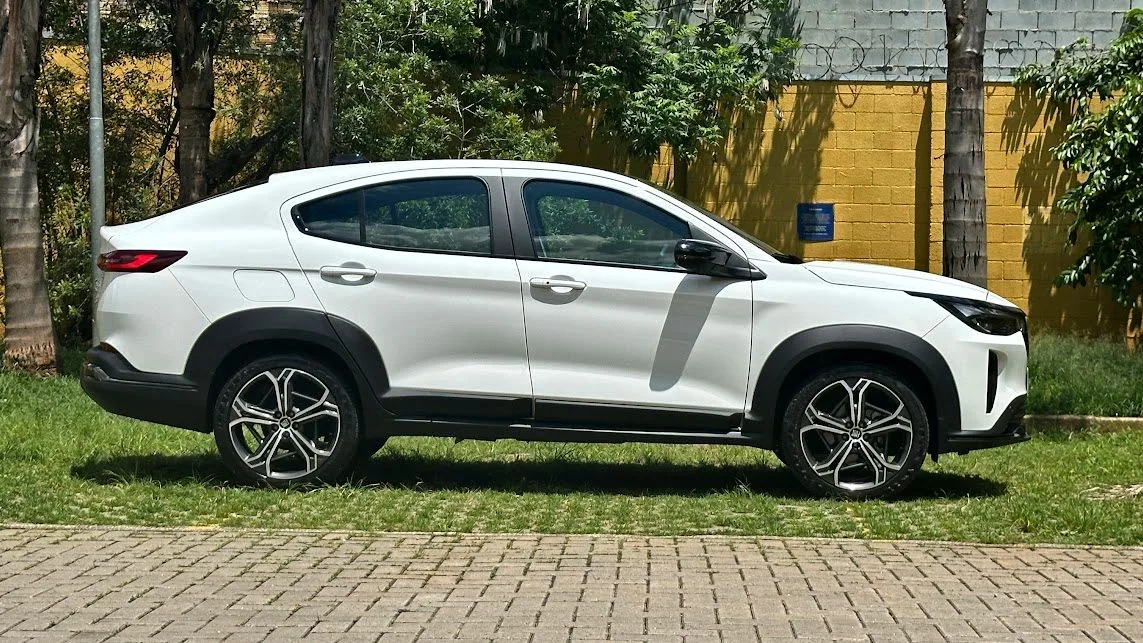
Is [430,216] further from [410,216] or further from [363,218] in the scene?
[363,218]

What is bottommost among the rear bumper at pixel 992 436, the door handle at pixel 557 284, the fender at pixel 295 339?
the rear bumper at pixel 992 436

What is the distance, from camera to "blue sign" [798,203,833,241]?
17719 mm

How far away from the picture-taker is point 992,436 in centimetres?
821

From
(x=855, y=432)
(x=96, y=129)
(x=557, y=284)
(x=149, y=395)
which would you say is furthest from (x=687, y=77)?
(x=149, y=395)

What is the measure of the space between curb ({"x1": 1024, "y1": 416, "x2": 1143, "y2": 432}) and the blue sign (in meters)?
6.41

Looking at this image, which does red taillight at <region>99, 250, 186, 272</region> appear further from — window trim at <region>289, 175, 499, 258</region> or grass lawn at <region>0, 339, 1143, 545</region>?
grass lawn at <region>0, 339, 1143, 545</region>

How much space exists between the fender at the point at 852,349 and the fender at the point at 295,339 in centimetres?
205

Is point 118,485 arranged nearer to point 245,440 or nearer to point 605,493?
point 245,440

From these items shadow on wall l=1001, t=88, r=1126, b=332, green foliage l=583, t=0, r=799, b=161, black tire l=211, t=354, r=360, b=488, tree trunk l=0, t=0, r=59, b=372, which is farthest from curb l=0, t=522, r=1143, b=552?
shadow on wall l=1001, t=88, r=1126, b=332

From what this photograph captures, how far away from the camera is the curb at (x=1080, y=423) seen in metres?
11.4

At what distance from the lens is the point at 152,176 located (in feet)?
60.7

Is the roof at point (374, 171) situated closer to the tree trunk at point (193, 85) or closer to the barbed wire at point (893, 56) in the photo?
the tree trunk at point (193, 85)

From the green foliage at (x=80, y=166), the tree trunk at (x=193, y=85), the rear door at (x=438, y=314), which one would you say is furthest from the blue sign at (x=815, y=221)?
the rear door at (x=438, y=314)

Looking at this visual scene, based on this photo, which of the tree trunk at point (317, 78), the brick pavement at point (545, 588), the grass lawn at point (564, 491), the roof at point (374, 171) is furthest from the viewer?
the tree trunk at point (317, 78)
